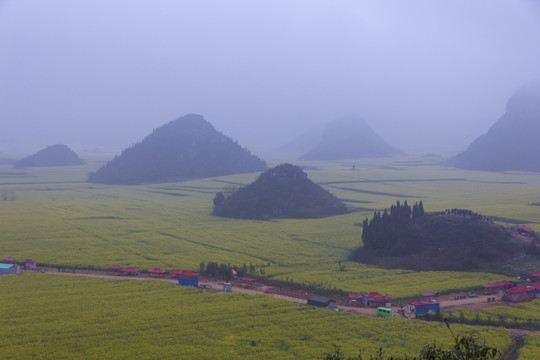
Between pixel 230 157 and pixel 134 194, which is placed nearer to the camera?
pixel 134 194

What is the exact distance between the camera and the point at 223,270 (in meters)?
46.8

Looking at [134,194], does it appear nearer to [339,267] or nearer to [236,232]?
[236,232]

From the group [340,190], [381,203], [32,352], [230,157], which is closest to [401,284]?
[32,352]

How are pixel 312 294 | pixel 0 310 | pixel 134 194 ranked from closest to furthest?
1. pixel 0 310
2. pixel 312 294
3. pixel 134 194

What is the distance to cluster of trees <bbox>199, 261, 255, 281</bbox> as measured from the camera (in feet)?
152

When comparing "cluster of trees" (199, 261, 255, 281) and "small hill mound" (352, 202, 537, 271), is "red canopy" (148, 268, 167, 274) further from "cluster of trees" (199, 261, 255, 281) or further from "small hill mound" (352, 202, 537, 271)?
"small hill mound" (352, 202, 537, 271)

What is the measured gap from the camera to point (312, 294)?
137 feet

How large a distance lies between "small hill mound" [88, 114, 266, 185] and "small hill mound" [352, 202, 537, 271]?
103m

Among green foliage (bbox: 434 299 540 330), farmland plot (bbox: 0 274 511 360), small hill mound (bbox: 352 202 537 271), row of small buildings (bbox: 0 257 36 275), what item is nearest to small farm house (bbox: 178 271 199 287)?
farmland plot (bbox: 0 274 511 360)

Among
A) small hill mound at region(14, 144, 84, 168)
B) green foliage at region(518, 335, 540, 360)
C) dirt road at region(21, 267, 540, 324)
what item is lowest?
green foliage at region(518, 335, 540, 360)

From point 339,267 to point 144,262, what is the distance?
768 inches

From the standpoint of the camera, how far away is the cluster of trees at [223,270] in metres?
46.4

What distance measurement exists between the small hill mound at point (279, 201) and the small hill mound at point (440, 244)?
28.9 meters

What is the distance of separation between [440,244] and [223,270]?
23740mm
